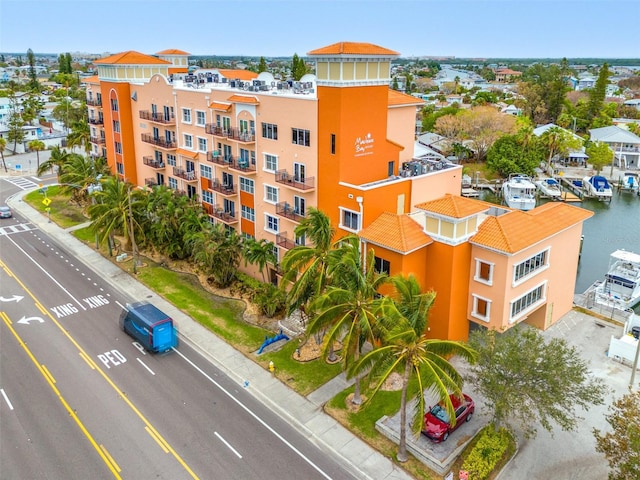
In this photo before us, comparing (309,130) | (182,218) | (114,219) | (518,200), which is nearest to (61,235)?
(114,219)

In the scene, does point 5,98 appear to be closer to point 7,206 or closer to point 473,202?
point 7,206

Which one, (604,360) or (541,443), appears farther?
(604,360)

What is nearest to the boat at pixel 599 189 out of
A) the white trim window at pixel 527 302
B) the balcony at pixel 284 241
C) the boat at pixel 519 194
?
the boat at pixel 519 194

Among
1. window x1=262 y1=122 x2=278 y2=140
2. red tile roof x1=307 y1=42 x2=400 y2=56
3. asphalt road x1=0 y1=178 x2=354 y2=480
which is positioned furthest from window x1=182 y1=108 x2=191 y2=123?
asphalt road x1=0 y1=178 x2=354 y2=480

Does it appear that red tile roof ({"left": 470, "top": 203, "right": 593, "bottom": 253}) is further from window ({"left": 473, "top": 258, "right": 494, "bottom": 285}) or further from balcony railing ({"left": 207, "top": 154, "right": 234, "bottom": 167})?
balcony railing ({"left": 207, "top": 154, "right": 234, "bottom": 167})

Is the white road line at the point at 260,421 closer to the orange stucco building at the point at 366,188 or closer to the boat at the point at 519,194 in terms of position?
the orange stucco building at the point at 366,188

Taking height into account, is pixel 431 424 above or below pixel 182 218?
below

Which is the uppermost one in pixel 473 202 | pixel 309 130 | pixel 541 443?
pixel 309 130
